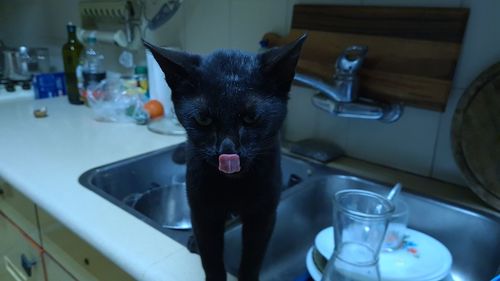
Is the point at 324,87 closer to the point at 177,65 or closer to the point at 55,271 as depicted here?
the point at 177,65

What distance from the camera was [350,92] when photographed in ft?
2.86

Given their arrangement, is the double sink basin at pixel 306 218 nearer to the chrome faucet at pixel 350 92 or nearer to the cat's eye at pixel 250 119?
the chrome faucet at pixel 350 92

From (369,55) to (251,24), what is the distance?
406 mm

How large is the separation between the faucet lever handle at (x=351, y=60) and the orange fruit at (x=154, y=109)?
2.39 ft

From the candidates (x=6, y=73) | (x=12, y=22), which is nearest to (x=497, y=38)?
(x=6, y=73)

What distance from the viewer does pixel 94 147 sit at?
1089 mm

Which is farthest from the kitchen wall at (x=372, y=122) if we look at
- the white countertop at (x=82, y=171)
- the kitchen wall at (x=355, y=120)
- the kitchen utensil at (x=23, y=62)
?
the kitchen utensil at (x=23, y=62)

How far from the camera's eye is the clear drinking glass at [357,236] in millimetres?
510

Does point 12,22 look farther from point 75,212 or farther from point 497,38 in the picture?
point 497,38

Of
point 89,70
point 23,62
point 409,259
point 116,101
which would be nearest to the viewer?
point 409,259

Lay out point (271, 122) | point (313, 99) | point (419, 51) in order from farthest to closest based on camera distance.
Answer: point (313, 99)
point (419, 51)
point (271, 122)

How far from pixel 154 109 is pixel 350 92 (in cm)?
76

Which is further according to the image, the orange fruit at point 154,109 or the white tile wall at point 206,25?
the orange fruit at point 154,109

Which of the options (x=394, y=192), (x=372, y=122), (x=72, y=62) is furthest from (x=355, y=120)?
(x=72, y=62)
